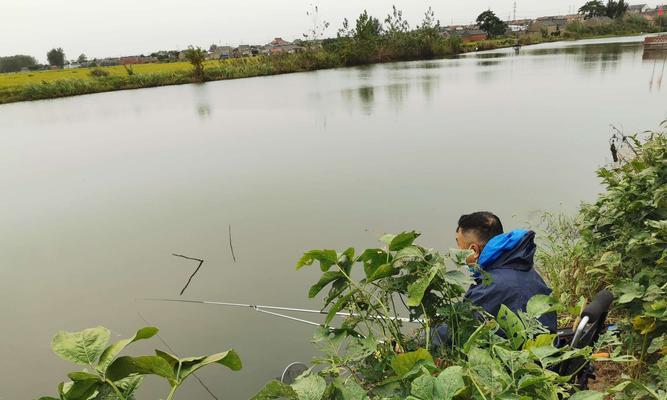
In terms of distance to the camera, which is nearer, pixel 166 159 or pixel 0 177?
pixel 0 177

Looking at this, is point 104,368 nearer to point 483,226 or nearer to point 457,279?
point 457,279

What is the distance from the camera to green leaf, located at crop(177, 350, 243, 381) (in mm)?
649

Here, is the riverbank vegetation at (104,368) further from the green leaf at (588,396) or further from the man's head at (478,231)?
the man's head at (478,231)

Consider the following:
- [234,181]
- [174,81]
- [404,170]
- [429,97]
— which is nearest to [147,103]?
[174,81]

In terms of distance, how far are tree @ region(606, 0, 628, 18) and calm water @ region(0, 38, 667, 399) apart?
5720 centimetres

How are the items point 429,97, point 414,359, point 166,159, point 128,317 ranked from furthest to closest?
point 429,97 → point 166,159 → point 128,317 → point 414,359

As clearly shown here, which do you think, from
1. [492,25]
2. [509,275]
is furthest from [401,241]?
[492,25]

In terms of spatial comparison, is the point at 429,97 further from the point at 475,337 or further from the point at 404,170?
the point at 475,337

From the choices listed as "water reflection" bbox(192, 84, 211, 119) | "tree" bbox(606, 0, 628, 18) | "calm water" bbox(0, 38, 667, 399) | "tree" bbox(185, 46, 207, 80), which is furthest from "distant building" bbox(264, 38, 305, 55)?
"tree" bbox(606, 0, 628, 18)

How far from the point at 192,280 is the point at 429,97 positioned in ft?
30.4

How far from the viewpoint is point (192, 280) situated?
11.5 ft

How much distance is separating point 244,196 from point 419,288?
15.0 ft

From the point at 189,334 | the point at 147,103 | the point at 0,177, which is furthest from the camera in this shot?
the point at 147,103

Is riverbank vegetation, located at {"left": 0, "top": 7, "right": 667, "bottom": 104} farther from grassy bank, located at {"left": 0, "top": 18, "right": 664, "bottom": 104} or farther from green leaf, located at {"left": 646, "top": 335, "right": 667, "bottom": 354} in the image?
green leaf, located at {"left": 646, "top": 335, "right": 667, "bottom": 354}
